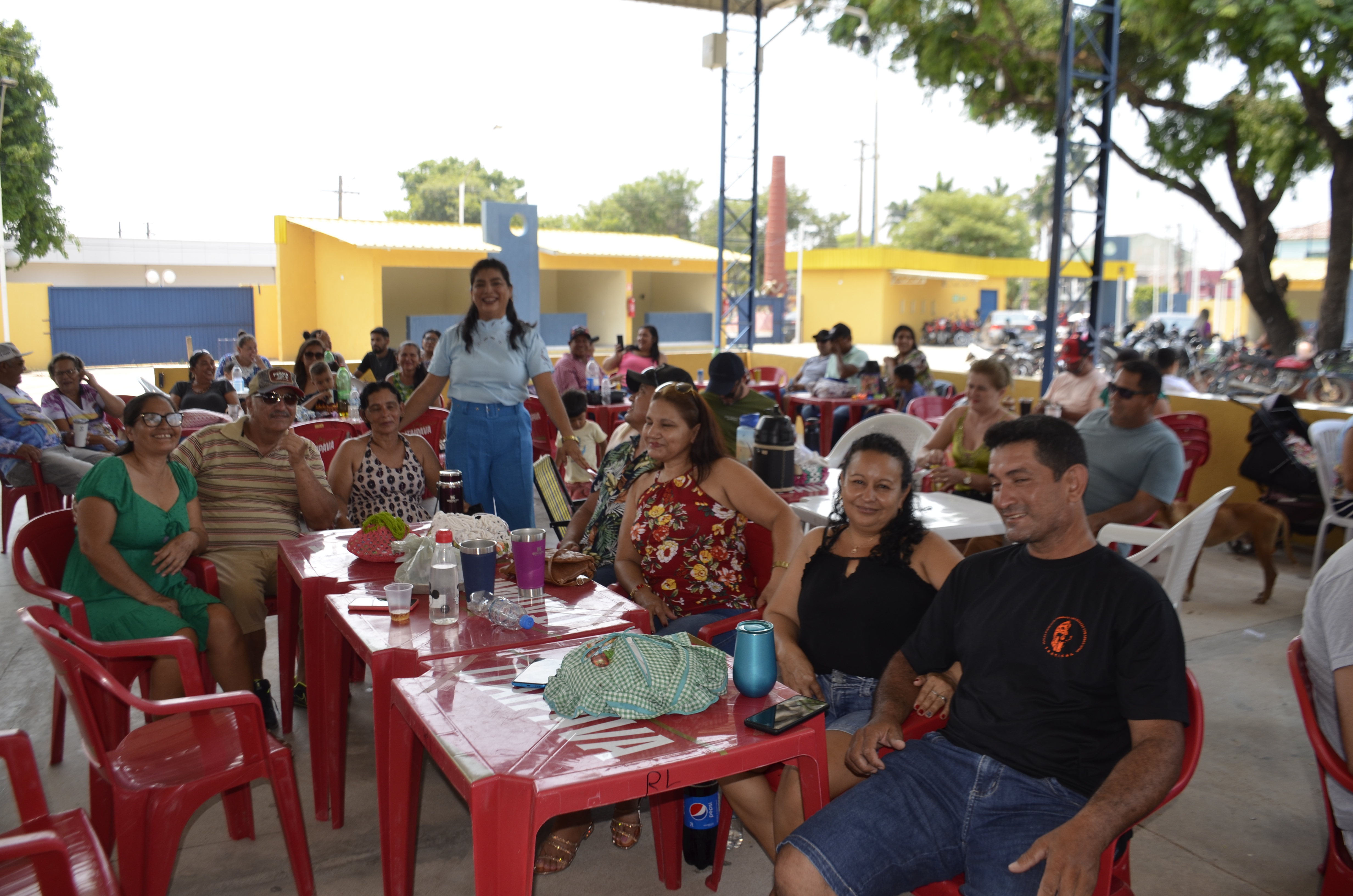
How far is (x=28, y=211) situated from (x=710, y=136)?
14.7 metres

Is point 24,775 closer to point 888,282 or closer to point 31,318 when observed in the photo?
point 31,318

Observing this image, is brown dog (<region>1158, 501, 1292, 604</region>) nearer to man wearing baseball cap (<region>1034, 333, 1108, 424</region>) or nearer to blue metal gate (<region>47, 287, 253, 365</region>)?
man wearing baseball cap (<region>1034, 333, 1108, 424</region>)

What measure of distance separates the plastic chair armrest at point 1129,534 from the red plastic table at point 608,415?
14.3 ft

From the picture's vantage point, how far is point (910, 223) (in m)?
49.8

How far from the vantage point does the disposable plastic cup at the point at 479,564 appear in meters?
2.48

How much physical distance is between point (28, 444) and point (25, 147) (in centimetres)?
1661

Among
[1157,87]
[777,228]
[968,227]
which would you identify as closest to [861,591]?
[1157,87]

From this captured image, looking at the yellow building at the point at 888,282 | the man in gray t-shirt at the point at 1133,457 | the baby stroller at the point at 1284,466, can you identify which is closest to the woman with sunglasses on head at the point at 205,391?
the man in gray t-shirt at the point at 1133,457

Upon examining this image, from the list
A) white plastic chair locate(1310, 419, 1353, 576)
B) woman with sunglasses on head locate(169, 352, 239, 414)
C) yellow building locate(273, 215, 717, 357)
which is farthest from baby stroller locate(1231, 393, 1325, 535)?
yellow building locate(273, 215, 717, 357)

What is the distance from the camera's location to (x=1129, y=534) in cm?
412

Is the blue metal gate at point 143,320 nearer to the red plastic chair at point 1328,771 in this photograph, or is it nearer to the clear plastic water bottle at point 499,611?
the clear plastic water bottle at point 499,611

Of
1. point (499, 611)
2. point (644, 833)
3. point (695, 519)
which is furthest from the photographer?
point (695, 519)

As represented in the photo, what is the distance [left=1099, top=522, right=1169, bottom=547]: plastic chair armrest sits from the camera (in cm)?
408

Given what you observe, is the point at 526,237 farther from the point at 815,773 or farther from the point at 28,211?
the point at 815,773
